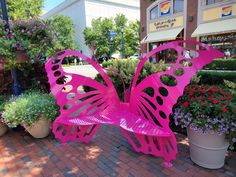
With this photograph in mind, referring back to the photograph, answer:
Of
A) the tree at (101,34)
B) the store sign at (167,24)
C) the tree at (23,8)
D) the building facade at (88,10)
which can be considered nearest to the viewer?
the tree at (23,8)

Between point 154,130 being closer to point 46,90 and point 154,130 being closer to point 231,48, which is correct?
point 46,90

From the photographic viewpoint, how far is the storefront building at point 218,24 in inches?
524

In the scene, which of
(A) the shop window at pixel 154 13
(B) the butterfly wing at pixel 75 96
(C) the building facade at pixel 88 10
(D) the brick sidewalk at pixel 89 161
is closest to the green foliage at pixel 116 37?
(C) the building facade at pixel 88 10

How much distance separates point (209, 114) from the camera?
2.50 m

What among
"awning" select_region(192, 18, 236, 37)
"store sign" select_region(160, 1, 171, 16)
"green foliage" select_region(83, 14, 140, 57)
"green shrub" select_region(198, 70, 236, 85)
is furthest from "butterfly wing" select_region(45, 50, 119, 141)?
"green foliage" select_region(83, 14, 140, 57)

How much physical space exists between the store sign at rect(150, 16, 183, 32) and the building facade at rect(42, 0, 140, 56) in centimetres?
1884

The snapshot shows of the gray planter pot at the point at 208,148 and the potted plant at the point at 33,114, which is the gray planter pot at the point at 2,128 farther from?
the gray planter pot at the point at 208,148

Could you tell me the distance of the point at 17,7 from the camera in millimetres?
12969

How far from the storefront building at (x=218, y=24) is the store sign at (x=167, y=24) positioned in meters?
2.01

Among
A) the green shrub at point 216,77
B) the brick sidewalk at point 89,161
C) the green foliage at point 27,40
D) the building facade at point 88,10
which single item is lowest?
the brick sidewalk at point 89,161

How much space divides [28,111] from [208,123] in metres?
3.01

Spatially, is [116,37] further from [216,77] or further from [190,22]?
[216,77]

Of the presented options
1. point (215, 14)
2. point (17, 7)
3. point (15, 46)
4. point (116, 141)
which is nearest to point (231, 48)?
point (215, 14)

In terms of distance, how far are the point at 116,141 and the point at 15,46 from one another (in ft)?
9.15
